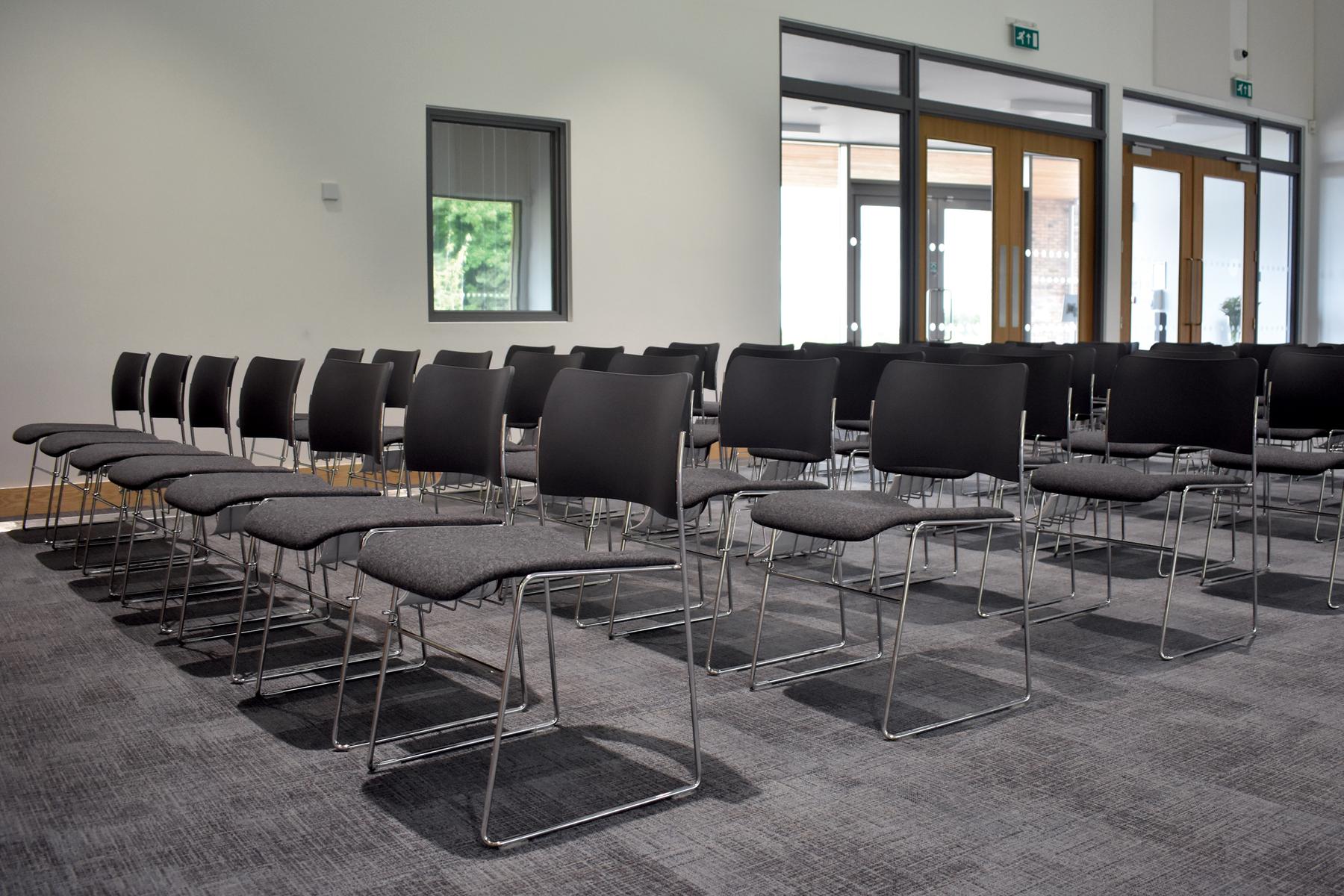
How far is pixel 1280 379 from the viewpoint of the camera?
5.20 metres

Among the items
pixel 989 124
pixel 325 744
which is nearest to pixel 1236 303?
pixel 989 124

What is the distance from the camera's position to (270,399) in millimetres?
4750

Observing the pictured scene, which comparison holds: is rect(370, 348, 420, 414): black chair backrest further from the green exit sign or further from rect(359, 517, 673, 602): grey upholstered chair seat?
the green exit sign

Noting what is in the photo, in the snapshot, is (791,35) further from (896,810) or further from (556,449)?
(896,810)

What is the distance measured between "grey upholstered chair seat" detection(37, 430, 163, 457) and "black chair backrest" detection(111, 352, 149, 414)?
366 mm

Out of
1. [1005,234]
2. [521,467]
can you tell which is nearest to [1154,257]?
[1005,234]

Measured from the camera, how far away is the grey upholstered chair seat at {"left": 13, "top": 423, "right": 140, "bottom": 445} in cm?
561

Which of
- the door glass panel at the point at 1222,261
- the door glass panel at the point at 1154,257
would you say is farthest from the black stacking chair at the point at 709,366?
the door glass panel at the point at 1222,261

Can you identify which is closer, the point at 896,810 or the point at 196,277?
the point at 896,810

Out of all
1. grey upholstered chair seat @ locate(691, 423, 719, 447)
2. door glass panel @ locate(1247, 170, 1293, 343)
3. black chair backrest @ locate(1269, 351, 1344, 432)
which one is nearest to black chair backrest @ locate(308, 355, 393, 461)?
grey upholstered chair seat @ locate(691, 423, 719, 447)

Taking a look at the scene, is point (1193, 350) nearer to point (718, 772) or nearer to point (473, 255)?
point (473, 255)

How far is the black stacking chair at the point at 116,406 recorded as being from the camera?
5.68 meters

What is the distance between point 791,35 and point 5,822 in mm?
8470

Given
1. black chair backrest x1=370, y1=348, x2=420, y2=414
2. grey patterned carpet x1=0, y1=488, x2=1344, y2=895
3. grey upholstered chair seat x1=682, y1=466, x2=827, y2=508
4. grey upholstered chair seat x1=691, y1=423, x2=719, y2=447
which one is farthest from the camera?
black chair backrest x1=370, y1=348, x2=420, y2=414
